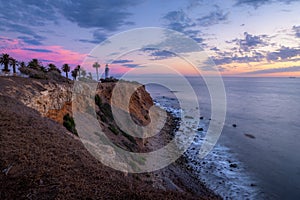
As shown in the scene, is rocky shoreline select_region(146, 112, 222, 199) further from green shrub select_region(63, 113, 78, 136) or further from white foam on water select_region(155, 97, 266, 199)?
green shrub select_region(63, 113, 78, 136)

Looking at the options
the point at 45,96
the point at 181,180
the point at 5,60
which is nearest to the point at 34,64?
the point at 5,60

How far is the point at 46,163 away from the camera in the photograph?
8320mm

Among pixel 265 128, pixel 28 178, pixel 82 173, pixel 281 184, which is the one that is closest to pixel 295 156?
pixel 281 184

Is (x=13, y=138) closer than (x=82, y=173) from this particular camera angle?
No

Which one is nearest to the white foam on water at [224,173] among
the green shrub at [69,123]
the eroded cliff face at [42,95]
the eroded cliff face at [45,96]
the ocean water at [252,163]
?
the ocean water at [252,163]

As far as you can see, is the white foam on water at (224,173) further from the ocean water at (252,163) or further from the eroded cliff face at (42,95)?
the eroded cliff face at (42,95)

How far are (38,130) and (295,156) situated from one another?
3474 cm

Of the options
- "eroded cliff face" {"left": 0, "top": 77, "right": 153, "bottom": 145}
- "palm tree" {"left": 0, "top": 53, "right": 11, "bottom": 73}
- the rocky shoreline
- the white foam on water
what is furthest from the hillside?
"palm tree" {"left": 0, "top": 53, "right": 11, "bottom": 73}

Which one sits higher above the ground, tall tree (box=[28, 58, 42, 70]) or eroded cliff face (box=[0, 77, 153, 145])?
tall tree (box=[28, 58, 42, 70])

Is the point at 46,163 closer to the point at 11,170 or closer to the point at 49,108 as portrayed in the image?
the point at 11,170

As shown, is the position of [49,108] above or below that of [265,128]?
above

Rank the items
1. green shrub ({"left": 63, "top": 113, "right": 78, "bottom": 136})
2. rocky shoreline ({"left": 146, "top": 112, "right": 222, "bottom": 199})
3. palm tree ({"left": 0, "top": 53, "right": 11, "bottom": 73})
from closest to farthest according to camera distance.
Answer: rocky shoreline ({"left": 146, "top": 112, "right": 222, "bottom": 199})
green shrub ({"left": 63, "top": 113, "right": 78, "bottom": 136})
palm tree ({"left": 0, "top": 53, "right": 11, "bottom": 73})

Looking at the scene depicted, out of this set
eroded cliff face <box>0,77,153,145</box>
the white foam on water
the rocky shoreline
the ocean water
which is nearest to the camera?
the rocky shoreline

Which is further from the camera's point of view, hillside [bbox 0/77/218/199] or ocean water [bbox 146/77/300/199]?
ocean water [bbox 146/77/300/199]
